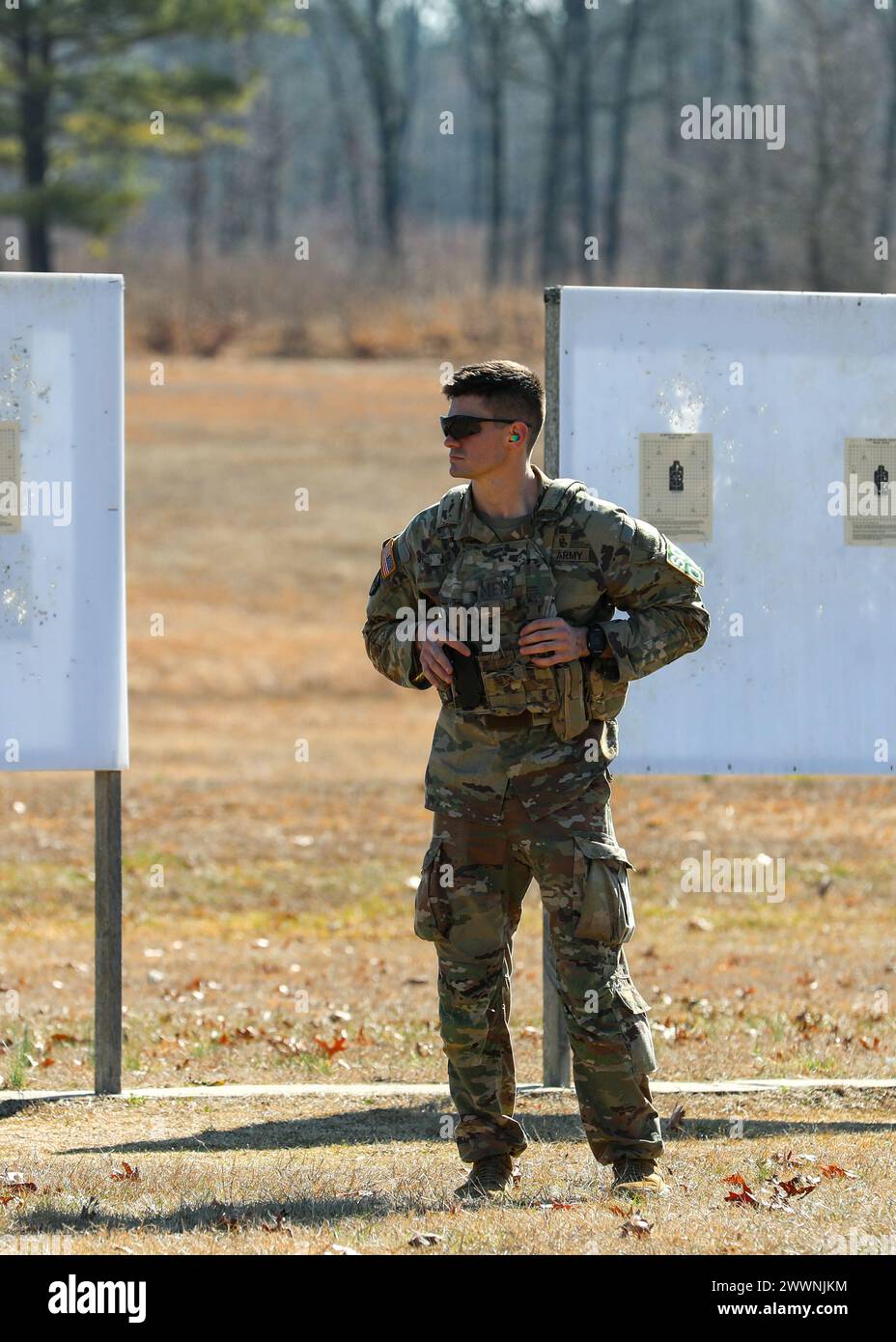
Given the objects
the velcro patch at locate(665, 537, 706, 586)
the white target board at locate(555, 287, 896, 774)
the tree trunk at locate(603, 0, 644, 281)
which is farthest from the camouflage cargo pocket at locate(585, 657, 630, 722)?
the tree trunk at locate(603, 0, 644, 281)

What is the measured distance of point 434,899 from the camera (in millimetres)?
4848

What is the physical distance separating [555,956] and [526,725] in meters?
0.60

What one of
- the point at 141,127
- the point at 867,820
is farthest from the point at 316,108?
the point at 867,820

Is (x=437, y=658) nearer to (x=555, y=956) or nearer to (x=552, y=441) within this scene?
(x=555, y=956)

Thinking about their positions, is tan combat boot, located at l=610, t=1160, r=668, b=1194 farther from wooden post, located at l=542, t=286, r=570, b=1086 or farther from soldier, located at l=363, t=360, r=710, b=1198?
wooden post, located at l=542, t=286, r=570, b=1086

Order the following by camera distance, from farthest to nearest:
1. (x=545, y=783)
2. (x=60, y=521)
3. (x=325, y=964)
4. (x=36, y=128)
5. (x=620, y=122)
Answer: (x=620, y=122) → (x=36, y=128) → (x=325, y=964) → (x=60, y=521) → (x=545, y=783)

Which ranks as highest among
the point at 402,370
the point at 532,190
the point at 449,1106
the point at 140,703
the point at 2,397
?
the point at 532,190

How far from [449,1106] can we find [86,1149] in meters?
1.28

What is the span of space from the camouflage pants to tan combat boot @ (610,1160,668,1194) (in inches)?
1.0

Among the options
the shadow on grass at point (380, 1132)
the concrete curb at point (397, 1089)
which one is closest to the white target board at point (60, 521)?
the concrete curb at point (397, 1089)

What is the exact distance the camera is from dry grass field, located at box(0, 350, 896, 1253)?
4.83 m

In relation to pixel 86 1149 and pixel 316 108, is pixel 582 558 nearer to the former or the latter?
pixel 86 1149

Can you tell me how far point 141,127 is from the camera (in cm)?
3128

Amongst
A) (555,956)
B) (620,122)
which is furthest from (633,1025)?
(620,122)
